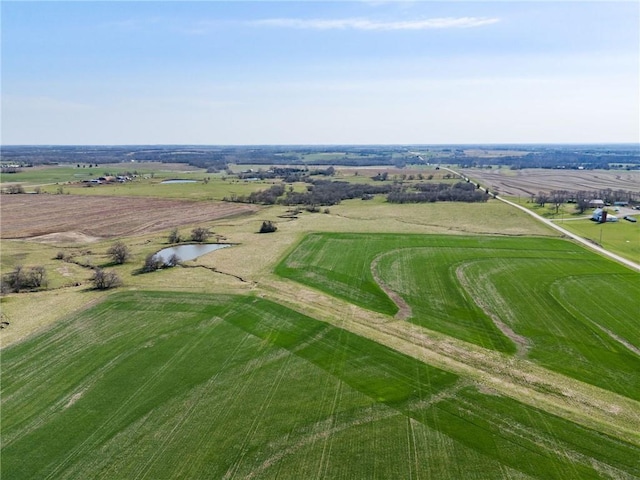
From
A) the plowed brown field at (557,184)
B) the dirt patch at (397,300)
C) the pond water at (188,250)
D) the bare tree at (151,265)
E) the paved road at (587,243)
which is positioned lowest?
the dirt patch at (397,300)

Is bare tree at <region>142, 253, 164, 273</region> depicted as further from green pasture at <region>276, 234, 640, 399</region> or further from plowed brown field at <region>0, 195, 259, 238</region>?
plowed brown field at <region>0, 195, 259, 238</region>

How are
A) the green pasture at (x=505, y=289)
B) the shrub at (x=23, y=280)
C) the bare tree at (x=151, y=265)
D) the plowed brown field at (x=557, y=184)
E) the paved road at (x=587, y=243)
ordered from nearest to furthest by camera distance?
the green pasture at (x=505, y=289) < the shrub at (x=23, y=280) < the bare tree at (x=151, y=265) < the paved road at (x=587, y=243) < the plowed brown field at (x=557, y=184)

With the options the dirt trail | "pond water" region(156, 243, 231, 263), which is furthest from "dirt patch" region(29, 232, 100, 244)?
the dirt trail

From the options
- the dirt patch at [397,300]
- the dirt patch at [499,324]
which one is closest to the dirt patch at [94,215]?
the dirt patch at [397,300]

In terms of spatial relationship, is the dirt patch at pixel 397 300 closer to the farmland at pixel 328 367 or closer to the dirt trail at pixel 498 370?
the farmland at pixel 328 367

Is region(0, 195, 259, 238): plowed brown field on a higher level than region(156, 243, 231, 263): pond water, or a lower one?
higher

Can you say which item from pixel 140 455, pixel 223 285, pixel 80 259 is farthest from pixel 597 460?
pixel 80 259

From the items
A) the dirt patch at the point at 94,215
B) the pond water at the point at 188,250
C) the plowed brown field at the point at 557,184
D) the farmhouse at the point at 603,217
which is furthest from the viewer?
the plowed brown field at the point at 557,184
